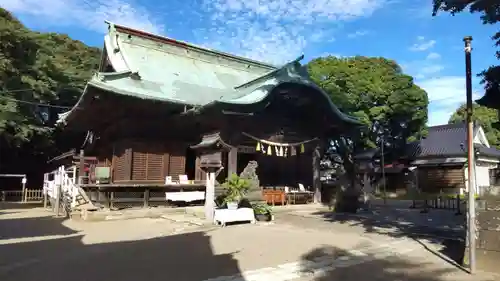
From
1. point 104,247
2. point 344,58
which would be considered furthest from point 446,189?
point 104,247

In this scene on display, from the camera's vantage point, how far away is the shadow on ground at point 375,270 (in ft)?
21.1

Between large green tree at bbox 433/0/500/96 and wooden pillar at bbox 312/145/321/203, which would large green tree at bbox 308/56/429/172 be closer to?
wooden pillar at bbox 312/145/321/203

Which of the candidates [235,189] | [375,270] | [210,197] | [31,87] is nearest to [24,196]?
[31,87]

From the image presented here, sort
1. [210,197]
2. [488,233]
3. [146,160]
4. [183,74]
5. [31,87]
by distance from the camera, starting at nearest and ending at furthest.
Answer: [488,233] → [210,197] → [146,160] → [183,74] → [31,87]

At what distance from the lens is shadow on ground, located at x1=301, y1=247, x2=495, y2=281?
6430 millimetres

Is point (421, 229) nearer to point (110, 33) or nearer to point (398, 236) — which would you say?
point (398, 236)

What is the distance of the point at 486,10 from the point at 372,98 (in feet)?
83.3

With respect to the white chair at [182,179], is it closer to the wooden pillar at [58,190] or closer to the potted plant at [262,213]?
the potted plant at [262,213]

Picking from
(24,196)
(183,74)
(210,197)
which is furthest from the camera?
(24,196)

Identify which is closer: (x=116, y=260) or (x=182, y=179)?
(x=116, y=260)

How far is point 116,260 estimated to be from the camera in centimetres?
777

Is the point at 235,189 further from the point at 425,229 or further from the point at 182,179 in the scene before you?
the point at 425,229

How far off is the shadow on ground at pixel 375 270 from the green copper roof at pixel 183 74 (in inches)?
366

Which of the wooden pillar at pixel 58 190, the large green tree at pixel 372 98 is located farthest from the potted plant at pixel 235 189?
the large green tree at pixel 372 98
